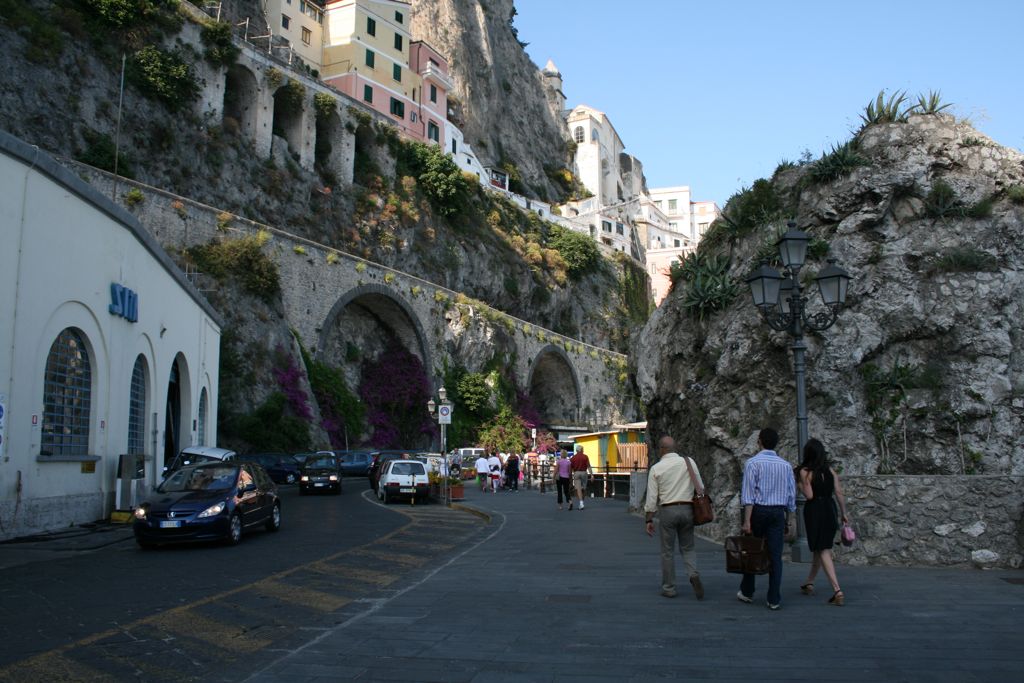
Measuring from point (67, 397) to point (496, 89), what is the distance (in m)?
78.4

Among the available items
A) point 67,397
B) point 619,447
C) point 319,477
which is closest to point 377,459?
point 319,477

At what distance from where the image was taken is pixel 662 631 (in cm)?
685

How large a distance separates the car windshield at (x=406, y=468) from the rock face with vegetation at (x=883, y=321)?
32.7 ft

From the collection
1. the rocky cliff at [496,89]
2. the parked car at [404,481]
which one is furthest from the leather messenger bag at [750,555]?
the rocky cliff at [496,89]

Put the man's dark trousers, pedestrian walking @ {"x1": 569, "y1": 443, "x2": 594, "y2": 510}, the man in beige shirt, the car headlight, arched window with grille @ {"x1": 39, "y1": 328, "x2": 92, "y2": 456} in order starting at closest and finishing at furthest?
the man's dark trousers, the man in beige shirt, the car headlight, arched window with grille @ {"x1": 39, "y1": 328, "x2": 92, "y2": 456}, pedestrian walking @ {"x1": 569, "y1": 443, "x2": 594, "y2": 510}

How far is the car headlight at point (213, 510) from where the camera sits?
13.2m

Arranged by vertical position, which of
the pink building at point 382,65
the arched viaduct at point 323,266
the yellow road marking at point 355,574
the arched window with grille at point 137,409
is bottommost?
the yellow road marking at point 355,574

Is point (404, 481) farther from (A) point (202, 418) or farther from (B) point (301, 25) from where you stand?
(B) point (301, 25)

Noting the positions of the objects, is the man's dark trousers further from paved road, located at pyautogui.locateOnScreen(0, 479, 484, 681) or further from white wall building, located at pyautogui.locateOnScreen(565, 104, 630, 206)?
white wall building, located at pyautogui.locateOnScreen(565, 104, 630, 206)

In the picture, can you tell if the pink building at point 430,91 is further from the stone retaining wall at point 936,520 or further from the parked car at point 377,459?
the stone retaining wall at point 936,520

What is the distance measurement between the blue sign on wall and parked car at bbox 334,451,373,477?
16685 millimetres

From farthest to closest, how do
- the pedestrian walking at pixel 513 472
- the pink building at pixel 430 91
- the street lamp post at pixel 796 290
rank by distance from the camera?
the pink building at pixel 430 91 → the pedestrian walking at pixel 513 472 → the street lamp post at pixel 796 290

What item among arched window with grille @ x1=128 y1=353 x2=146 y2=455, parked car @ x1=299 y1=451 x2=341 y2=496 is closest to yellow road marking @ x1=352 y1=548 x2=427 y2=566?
arched window with grille @ x1=128 y1=353 x2=146 y2=455

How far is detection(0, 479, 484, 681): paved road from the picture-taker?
6.01 m
